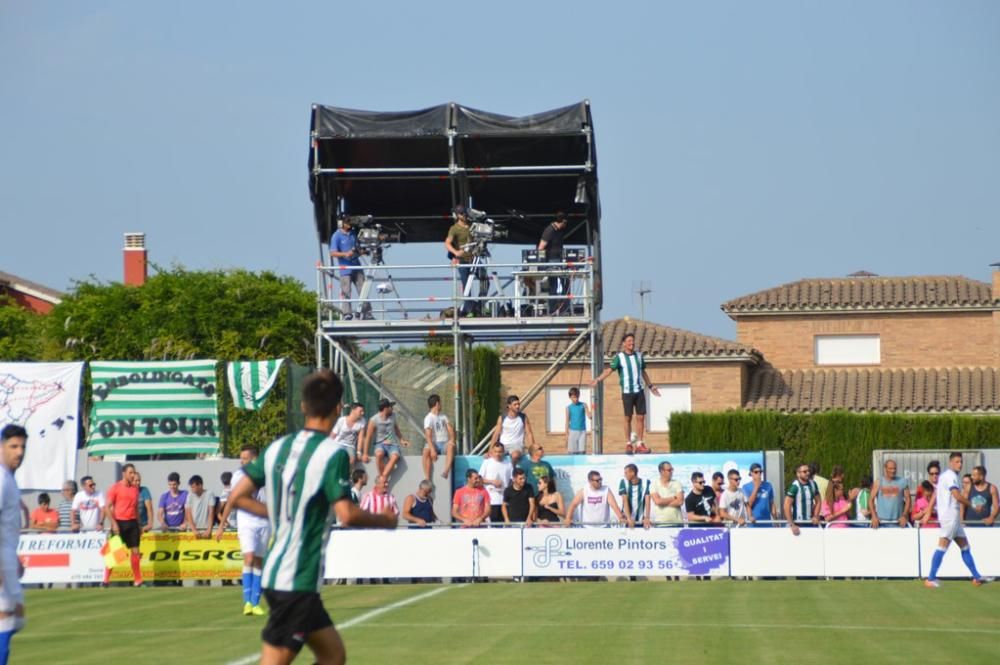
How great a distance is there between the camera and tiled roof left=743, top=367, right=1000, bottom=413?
51.3 m

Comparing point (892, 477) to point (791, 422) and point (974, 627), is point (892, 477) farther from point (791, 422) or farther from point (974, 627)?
point (791, 422)

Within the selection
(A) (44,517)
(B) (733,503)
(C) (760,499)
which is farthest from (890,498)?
(A) (44,517)

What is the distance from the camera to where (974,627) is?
51.2ft

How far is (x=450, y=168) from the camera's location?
31.1m

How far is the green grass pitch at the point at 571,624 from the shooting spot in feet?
43.7

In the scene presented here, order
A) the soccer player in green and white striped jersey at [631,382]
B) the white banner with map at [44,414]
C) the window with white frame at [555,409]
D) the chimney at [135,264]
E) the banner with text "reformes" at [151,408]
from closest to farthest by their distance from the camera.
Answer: the soccer player in green and white striped jersey at [631,382], the white banner with map at [44,414], the banner with text "reformes" at [151,408], the window with white frame at [555,409], the chimney at [135,264]

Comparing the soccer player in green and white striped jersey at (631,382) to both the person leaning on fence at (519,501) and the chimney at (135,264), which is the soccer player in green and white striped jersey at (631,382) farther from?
the chimney at (135,264)

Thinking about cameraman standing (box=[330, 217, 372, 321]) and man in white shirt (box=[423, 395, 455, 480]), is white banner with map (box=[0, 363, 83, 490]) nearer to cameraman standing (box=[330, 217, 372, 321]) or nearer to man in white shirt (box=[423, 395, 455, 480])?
cameraman standing (box=[330, 217, 372, 321])

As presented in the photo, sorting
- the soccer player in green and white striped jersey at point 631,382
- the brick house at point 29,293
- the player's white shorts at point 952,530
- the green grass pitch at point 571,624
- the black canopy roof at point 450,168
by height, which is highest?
the brick house at point 29,293

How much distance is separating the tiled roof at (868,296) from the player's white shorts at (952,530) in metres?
33.5

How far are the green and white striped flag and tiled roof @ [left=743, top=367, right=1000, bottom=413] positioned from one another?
84.9ft

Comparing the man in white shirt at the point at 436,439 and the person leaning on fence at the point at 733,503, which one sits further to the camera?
the man in white shirt at the point at 436,439

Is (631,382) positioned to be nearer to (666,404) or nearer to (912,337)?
(666,404)

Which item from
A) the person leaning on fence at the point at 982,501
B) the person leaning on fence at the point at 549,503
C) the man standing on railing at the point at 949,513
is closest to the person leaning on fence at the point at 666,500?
the person leaning on fence at the point at 549,503
